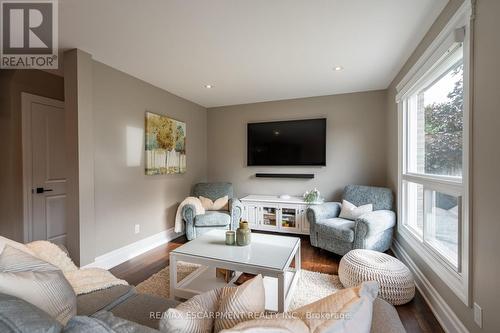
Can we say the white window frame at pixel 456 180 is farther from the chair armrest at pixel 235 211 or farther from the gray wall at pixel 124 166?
the gray wall at pixel 124 166

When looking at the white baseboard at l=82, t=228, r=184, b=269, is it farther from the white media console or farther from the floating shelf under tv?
the floating shelf under tv

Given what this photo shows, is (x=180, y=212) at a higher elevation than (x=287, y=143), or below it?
below

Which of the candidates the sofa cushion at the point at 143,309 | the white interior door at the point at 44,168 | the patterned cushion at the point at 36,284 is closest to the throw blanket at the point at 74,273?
the sofa cushion at the point at 143,309

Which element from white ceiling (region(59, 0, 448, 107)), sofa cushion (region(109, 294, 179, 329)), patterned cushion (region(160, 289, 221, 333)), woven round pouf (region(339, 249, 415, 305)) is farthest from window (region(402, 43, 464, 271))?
sofa cushion (region(109, 294, 179, 329))

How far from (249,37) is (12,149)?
307 cm

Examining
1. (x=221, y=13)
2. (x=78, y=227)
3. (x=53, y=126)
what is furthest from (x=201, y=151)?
(x=221, y=13)

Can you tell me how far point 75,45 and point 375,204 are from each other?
3.86m

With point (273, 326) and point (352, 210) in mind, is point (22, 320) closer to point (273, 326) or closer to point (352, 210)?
point (273, 326)

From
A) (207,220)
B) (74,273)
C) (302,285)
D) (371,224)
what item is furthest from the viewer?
(207,220)

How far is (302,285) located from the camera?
222cm

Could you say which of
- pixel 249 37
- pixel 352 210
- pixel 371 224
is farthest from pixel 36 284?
pixel 352 210

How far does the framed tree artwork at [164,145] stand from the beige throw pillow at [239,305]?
2.76 meters

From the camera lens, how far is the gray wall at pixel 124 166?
8.37ft

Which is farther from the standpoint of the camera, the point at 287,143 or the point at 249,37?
the point at 287,143
